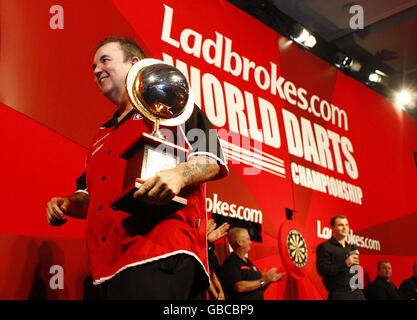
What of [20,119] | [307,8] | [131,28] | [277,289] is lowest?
[277,289]

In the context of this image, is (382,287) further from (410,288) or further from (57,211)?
(57,211)

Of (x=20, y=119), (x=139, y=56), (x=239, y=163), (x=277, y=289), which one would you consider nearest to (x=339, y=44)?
(x=239, y=163)

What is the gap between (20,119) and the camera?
3.34 metres

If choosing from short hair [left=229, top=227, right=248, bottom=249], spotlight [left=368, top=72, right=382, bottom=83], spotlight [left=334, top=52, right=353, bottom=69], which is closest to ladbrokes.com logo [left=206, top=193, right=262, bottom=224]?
short hair [left=229, top=227, right=248, bottom=249]

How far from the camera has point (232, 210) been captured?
4.68m

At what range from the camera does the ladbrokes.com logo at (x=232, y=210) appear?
4438 mm

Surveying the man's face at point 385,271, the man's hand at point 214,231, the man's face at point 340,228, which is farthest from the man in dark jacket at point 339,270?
the man's face at point 385,271

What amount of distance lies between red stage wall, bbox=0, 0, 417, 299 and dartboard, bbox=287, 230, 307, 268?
6cm

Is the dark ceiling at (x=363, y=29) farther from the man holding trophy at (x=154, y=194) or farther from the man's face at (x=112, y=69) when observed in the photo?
the man holding trophy at (x=154, y=194)

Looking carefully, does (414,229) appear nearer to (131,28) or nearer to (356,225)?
(356,225)

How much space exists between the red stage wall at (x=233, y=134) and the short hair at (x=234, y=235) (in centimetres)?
20

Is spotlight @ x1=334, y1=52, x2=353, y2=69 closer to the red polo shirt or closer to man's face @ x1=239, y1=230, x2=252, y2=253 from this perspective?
man's face @ x1=239, y1=230, x2=252, y2=253

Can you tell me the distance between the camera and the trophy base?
1.40 meters

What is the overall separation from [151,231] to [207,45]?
12.2 feet
